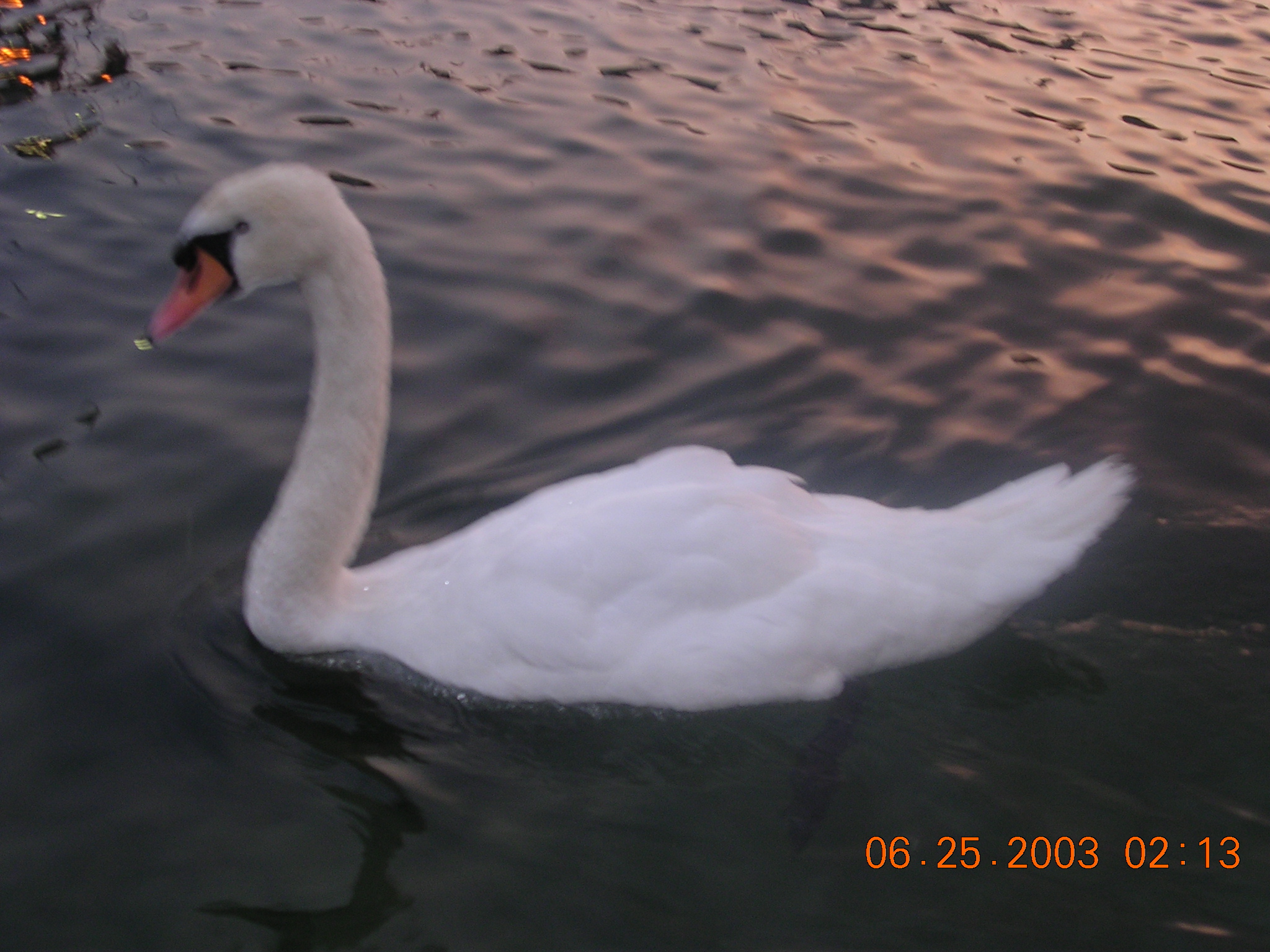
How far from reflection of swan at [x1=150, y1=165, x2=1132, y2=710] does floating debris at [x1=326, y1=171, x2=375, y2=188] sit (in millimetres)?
4210

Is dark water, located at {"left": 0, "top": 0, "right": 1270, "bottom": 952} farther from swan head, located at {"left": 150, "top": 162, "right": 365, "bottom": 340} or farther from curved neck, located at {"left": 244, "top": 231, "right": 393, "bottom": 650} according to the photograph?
swan head, located at {"left": 150, "top": 162, "right": 365, "bottom": 340}

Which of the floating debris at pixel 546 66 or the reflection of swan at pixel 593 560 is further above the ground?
the floating debris at pixel 546 66

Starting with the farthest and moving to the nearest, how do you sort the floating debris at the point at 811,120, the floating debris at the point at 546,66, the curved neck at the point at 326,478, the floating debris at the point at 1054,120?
the floating debris at the point at 546,66, the floating debris at the point at 1054,120, the floating debris at the point at 811,120, the curved neck at the point at 326,478

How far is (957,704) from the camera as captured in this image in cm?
443

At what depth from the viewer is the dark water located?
3732mm

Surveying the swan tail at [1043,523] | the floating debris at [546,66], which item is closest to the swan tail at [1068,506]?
the swan tail at [1043,523]

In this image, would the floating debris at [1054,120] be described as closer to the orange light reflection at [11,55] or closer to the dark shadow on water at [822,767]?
the dark shadow on water at [822,767]

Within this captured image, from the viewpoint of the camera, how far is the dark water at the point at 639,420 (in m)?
3.73

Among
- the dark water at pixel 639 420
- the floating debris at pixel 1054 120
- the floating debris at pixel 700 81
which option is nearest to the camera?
the dark water at pixel 639 420

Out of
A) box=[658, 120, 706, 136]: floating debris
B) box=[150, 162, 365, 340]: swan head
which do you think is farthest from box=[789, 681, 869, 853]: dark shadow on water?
box=[658, 120, 706, 136]: floating debris

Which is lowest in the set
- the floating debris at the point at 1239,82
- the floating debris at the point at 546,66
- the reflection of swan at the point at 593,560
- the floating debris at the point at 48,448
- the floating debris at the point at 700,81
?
the floating debris at the point at 48,448
